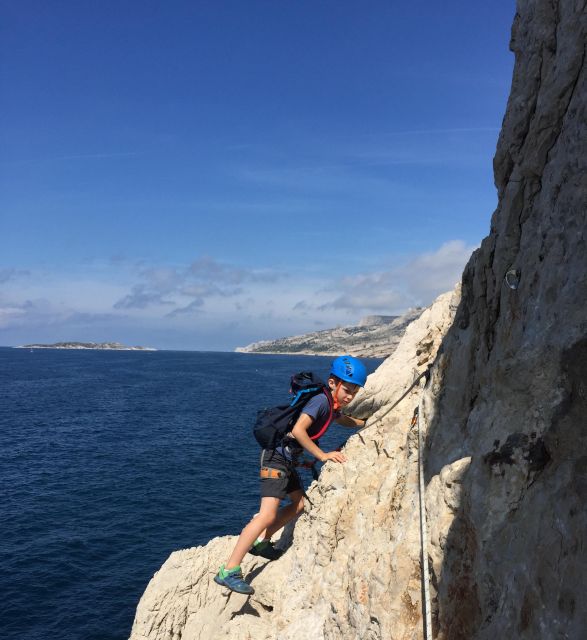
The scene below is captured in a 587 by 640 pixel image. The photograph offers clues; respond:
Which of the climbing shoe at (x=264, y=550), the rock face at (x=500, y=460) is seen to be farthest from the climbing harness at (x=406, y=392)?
the climbing shoe at (x=264, y=550)

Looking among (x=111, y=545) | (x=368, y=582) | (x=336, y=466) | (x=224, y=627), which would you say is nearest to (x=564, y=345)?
(x=368, y=582)

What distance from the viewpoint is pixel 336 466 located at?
31.4 feet

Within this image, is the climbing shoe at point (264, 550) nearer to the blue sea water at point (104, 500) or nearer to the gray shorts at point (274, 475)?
the gray shorts at point (274, 475)

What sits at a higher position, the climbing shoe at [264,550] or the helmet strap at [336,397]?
the helmet strap at [336,397]

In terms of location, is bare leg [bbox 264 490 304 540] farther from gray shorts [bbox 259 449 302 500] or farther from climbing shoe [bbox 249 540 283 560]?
gray shorts [bbox 259 449 302 500]

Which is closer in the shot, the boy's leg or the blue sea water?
the boy's leg

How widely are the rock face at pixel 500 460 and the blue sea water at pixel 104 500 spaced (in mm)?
19570

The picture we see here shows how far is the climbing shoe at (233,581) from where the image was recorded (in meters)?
8.59

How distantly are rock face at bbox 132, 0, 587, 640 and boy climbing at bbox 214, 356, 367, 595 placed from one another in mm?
787

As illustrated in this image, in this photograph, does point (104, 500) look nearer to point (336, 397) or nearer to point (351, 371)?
point (336, 397)

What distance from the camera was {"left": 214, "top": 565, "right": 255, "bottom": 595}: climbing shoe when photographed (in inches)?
338

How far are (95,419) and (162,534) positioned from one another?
39783 mm

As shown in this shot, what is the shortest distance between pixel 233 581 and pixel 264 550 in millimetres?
1513

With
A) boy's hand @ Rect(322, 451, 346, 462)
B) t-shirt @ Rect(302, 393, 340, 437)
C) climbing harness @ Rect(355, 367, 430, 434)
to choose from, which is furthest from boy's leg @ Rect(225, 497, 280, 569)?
climbing harness @ Rect(355, 367, 430, 434)
